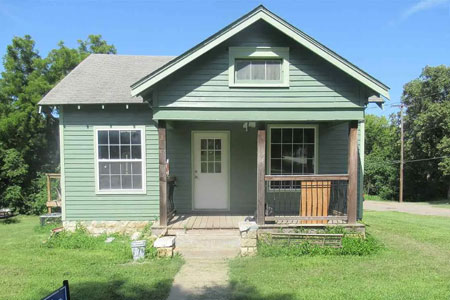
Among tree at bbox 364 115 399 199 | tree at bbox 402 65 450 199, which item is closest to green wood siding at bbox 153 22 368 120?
tree at bbox 402 65 450 199

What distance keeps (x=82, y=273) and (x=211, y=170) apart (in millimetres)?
3963

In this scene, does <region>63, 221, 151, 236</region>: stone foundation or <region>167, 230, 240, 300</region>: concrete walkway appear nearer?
<region>167, 230, 240, 300</region>: concrete walkway

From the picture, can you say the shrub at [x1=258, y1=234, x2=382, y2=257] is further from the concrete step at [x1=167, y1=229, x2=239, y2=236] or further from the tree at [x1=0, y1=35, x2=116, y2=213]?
the tree at [x1=0, y1=35, x2=116, y2=213]

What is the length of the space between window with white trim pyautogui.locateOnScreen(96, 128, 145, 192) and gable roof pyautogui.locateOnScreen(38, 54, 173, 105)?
88 centimetres

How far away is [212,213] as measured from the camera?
24.1 ft

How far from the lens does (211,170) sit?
7617 millimetres

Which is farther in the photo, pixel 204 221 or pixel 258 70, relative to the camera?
pixel 204 221

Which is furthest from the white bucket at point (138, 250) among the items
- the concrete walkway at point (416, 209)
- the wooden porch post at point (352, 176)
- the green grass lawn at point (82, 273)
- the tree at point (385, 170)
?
the tree at point (385, 170)

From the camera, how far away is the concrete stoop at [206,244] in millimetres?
5625

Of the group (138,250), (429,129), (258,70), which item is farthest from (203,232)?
(429,129)

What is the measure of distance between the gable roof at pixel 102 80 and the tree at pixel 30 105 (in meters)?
8.24

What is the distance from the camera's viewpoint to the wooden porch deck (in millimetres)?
6004

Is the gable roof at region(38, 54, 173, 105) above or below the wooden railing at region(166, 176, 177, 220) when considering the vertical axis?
above

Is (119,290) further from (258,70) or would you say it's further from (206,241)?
(258,70)
